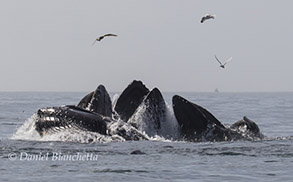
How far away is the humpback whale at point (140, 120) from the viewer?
18.5 metres

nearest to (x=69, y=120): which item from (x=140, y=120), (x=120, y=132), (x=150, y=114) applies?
(x=120, y=132)

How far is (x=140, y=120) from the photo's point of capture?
19969 millimetres

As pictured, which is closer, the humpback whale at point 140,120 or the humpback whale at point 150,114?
the humpback whale at point 140,120

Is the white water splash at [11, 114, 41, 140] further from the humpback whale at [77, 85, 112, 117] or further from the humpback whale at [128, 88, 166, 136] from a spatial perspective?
the humpback whale at [128, 88, 166, 136]

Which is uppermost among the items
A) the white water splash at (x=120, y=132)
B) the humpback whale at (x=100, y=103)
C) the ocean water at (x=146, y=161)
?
the humpback whale at (x=100, y=103)

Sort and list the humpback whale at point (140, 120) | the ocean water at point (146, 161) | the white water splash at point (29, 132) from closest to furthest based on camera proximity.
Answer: the ocean water at point (146, 161) → the humpback whale at point (140, 120) → the white water splash at point (29, 132)

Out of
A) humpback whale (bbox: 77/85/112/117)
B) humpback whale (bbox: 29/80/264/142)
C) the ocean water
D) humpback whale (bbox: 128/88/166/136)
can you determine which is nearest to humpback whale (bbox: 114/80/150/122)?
humpback whale (bbox: 29/80/264/142)

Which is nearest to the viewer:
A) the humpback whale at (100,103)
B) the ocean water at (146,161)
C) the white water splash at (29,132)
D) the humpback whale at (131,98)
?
the ocean water at (146,161)

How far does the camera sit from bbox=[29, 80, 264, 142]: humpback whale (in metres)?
18.5

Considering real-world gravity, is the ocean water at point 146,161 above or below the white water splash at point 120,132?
below

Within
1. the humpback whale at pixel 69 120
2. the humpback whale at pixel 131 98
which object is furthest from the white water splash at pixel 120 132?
the humpback whale at pixel 131 98

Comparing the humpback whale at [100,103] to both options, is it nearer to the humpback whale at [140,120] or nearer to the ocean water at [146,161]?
the humpback whale at [140,120]

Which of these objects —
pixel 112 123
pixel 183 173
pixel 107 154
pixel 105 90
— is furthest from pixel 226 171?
pixel 105 90

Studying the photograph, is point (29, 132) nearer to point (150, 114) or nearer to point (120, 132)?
point (120, 132)
